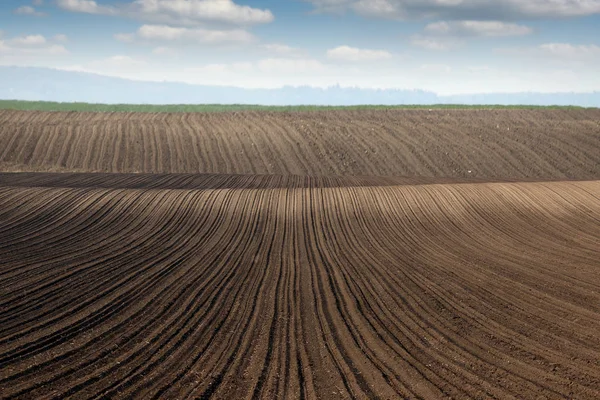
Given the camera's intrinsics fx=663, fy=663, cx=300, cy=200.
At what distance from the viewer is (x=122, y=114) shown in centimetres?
5525

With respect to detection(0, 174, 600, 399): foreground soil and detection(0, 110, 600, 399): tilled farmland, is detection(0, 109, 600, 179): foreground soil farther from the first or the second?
detection(0, 174, 600, 399): foreground soil

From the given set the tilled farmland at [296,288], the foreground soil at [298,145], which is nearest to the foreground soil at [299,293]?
the tilled farmland at [296,288]

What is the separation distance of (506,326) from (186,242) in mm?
10354

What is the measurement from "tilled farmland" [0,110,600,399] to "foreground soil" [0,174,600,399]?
55 mm

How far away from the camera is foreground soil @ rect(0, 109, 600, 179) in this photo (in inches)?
1578

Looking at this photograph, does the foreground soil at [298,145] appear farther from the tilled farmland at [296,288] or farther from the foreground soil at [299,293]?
the foreground soil at [299,293]

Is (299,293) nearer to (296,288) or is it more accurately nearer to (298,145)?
(296,288)

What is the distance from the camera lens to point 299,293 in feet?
49.1

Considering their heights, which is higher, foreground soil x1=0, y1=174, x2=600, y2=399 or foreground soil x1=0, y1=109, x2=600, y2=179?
foreground soil x1=0, y1=109, x2=600, y2=179

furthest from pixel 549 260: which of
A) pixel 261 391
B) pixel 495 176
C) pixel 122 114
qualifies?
pixel 122 114

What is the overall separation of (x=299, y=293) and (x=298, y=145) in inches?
1178

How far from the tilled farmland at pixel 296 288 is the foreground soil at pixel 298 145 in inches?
195

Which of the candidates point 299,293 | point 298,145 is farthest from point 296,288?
point 298,145

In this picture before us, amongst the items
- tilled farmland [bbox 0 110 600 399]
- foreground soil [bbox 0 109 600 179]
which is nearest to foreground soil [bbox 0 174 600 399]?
tilled farmland [bbox 0 110 600 399]
